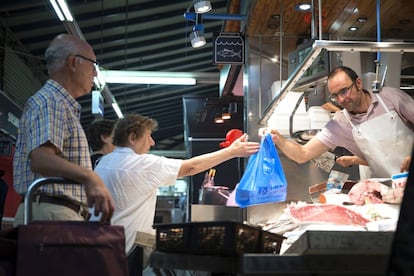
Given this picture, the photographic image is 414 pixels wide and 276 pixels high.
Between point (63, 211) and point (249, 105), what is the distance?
334cm

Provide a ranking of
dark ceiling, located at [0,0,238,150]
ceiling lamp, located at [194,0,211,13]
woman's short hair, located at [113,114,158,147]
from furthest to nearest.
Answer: dark ceiling, located at [0,0,238,150] < ceiling lamp, located at [194,0,211,13] < woman's short hair, located at [113,114,158,147]

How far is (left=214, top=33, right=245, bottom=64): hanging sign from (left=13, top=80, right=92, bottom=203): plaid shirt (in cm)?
325

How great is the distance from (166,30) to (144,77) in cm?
116

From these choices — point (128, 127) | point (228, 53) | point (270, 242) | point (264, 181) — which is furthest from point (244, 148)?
point (270, 242)

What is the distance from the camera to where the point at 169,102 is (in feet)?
49.3

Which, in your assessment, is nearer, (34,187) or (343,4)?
(34,187)

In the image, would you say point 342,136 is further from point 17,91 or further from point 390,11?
point 17,91

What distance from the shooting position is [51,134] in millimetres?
2777

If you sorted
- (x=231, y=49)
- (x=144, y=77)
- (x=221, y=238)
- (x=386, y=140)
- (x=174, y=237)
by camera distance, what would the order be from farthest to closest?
(x=144, y=77)
(x=231, y=49)
(x=386, y=140)
(x=174, y=237)
(x=221, y=238)

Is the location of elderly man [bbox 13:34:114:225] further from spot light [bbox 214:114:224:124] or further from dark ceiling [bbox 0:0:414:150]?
spot light [bbox 214:114:224:124]

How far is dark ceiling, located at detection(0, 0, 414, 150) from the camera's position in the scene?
528 centimetres

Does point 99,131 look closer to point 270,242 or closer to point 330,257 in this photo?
point 270,242

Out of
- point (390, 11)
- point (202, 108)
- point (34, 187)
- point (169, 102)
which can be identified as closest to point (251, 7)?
point (390, 11)

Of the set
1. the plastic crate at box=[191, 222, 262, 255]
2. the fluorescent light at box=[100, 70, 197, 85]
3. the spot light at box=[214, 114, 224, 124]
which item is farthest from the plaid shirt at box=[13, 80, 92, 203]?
the fluorescent light at box=[100, 70, 197, 85]
